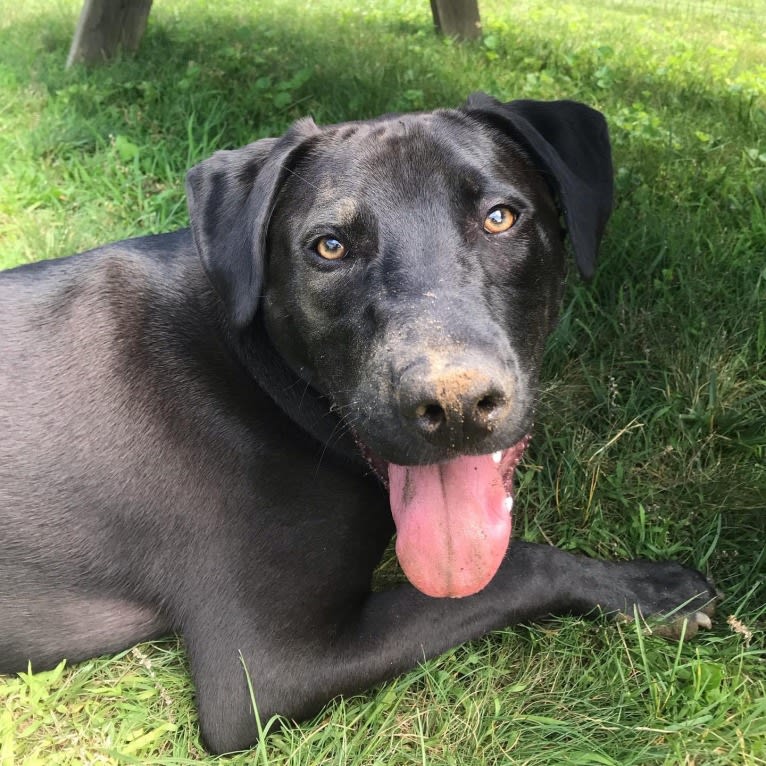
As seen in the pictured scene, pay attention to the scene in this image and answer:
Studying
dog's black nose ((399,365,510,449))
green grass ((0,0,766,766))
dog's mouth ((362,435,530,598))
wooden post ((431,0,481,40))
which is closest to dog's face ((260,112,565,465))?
dog's black nose ((399,365,510,449))

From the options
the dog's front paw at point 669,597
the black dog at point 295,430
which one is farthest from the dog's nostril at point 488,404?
the dog's front paw at point 669,597

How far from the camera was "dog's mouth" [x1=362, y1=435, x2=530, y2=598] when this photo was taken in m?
2.04

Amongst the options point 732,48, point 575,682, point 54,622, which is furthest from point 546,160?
point 732,48

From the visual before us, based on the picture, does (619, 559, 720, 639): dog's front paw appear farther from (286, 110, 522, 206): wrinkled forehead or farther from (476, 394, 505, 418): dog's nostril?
(286, 110, 522, 206): wrinkled forehead

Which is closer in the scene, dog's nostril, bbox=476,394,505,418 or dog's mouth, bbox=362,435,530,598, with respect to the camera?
dog's nostril, bbox=476,394,505,418

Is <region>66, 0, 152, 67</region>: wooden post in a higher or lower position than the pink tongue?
higher

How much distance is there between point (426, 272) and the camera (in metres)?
1.95

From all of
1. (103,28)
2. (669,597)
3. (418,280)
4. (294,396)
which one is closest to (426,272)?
(418,280)

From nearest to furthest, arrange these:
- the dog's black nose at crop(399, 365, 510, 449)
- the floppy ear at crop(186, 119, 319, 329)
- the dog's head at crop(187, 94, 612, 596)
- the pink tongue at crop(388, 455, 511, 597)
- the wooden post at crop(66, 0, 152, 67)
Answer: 1. the dog's black nose at crop(399, 365, 510, 449)
2. the dog's head at crop(187, 94, 612, 596)
3. the pink tongue at crop(388, 455, 511, 597)
4. the floppy ear at crop(186, 119, 319, 329)
5. the wooden post at crop(66, 0, 152, 67)

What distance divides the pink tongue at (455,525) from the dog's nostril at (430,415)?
0.31 metres

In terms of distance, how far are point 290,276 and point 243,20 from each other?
6.05 m

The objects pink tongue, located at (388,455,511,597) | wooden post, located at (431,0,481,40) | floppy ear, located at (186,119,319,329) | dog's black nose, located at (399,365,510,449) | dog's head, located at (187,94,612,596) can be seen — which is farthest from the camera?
wooden post, located at (431,0,481,40)

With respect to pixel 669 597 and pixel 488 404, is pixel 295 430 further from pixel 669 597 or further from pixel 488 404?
pixel 669 597

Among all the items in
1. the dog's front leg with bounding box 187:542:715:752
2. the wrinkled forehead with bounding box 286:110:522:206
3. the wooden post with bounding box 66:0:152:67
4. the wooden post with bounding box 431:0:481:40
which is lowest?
the dog's front leg with bounding box 187:542:715:752
